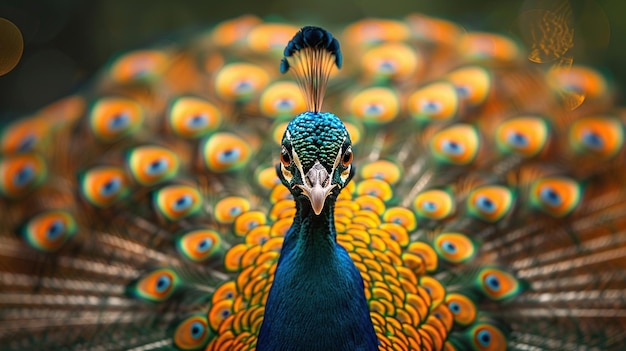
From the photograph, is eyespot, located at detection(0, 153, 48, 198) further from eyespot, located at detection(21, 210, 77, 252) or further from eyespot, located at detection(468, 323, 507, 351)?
eyespot, located at detection(468, 323, 507, 351)

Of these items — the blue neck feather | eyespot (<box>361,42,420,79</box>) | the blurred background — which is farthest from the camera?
the blurred background

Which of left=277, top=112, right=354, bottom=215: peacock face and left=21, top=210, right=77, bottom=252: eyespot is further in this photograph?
left=21, top=210, right=77, bottom=252: eyespot

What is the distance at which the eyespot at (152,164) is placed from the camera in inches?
61.7

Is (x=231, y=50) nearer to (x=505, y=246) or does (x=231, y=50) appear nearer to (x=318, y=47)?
(x=318, y=47)

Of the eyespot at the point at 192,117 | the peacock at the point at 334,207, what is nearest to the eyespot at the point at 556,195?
the peacock at the point at 334,207

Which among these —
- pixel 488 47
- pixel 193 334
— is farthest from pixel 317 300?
pixel 488 47

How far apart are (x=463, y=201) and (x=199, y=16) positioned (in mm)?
1736

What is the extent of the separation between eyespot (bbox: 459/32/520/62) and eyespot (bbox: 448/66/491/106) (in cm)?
6

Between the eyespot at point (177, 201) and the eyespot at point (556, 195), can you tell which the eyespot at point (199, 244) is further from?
the eyespot at point (556, 195)

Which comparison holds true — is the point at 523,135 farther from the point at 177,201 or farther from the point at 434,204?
the point at 177,201

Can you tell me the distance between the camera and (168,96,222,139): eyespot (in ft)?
5.30

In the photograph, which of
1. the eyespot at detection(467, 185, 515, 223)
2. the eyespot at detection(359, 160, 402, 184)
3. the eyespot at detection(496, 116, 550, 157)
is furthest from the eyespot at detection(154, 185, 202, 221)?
the eyespot at detection(496, 116, 550, 157)

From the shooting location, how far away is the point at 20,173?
154cm

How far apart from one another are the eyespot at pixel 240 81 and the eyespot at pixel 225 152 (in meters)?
0.12
